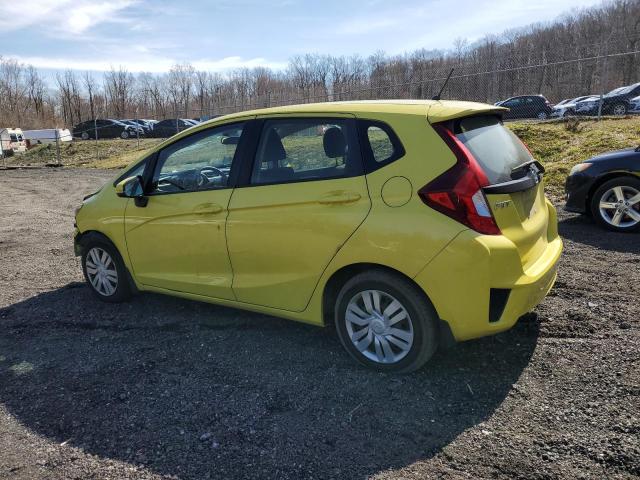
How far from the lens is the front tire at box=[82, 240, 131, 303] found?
4910mm

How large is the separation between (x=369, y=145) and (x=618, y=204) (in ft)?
16.3

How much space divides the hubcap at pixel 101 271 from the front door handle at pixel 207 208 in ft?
4.52

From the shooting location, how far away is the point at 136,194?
453 centimetres

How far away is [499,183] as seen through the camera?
3.22 m

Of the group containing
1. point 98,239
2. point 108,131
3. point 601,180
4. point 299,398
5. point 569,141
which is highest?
point 108,131

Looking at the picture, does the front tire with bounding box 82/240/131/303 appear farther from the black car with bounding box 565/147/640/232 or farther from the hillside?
the hillside

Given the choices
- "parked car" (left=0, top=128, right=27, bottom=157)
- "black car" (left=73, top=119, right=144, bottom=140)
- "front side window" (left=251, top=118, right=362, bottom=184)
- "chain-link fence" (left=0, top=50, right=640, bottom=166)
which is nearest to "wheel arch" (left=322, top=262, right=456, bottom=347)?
"front side window" (left=251, top=118, right=362, bottom=184)

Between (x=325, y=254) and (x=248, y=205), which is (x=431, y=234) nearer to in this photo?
(x=325, y=254)

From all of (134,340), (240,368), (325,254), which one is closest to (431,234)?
(325,254)

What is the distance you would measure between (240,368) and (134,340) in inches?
43.7

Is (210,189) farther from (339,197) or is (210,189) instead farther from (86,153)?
(86,153)

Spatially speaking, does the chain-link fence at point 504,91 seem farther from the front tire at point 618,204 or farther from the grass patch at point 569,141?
the front tire at point 618,204

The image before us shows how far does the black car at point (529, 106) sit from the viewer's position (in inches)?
894

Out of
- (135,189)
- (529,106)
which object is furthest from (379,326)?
(529,106)
